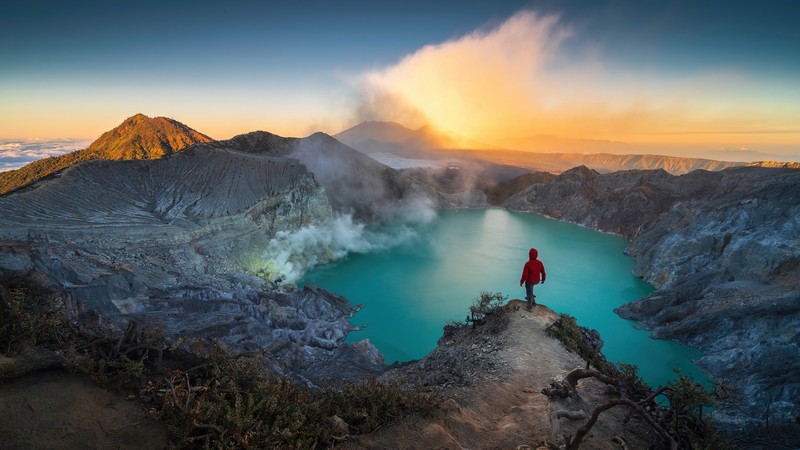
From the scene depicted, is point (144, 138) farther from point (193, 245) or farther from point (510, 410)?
point (510, 410)

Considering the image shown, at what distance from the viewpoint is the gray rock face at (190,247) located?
18.3 m

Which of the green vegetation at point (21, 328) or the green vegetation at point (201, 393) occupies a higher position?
the green vegetation at point (21, 328)

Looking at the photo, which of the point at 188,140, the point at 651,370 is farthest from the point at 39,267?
the point at 188,140

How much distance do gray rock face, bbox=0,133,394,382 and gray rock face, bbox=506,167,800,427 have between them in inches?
665

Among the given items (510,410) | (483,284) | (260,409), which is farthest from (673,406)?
(483,284)

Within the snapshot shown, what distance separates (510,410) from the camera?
6559mm

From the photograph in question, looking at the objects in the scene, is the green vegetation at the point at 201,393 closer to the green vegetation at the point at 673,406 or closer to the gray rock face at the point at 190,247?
the green vegetation at the point at 673,406

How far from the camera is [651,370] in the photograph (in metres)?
20.4

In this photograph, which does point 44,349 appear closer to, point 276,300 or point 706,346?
point 276,300

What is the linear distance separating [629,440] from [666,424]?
21.3 inches

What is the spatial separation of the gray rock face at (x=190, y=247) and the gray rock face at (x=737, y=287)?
16.9m

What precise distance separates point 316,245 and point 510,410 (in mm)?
33335

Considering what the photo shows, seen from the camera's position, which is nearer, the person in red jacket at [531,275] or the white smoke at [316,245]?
the person in red jacket at [531,275]

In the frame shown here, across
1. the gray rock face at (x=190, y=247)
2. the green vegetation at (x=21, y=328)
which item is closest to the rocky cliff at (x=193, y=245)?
the gray rock face at (x=190, y=247)
